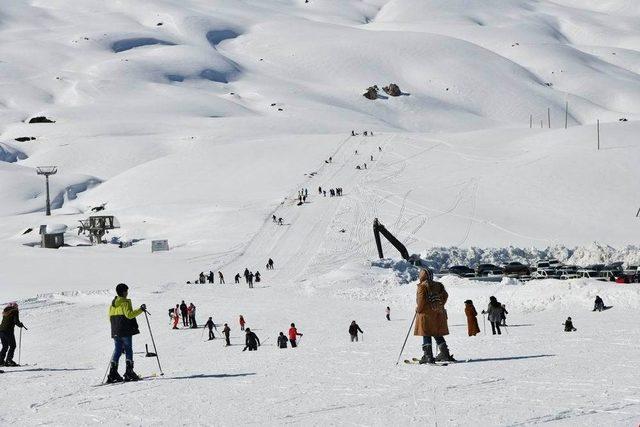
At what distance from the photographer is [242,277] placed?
49.7 metres

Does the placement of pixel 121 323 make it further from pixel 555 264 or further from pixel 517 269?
pixel 555 264

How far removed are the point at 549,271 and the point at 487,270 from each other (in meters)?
5.07

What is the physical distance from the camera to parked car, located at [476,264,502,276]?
4719cm

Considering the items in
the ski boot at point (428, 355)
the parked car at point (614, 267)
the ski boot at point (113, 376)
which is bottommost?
the ski boot at point (113, 376)

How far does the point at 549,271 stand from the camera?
142 ft

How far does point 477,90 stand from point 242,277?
500 ft

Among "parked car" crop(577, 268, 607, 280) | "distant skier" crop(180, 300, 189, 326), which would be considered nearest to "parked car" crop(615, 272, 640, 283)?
"parked car" crop(577, 268, 607, 280)

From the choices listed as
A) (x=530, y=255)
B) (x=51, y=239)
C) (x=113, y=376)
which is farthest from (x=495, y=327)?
(x=51, y=239)

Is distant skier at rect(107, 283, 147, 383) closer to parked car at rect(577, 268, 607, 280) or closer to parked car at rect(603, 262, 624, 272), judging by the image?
parked car at rect(577, 268, 607, 280)

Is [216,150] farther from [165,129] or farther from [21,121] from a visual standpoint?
[21,121]

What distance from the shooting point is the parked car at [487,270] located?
4719 cm

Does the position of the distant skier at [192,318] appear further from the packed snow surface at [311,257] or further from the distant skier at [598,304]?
the distant skier at [598,304]

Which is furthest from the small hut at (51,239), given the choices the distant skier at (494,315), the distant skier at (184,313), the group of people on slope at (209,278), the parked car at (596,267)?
the distant skier at (494,315)

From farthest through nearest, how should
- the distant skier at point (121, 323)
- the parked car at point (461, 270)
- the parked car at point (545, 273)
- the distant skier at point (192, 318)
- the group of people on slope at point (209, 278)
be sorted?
the parked car at point (461, 270) < the group of people on slope at point (209, 278) < the parked car at point (545, 273) < the distant skier at point (192, 318) < the distant skier at point (121, 323)
